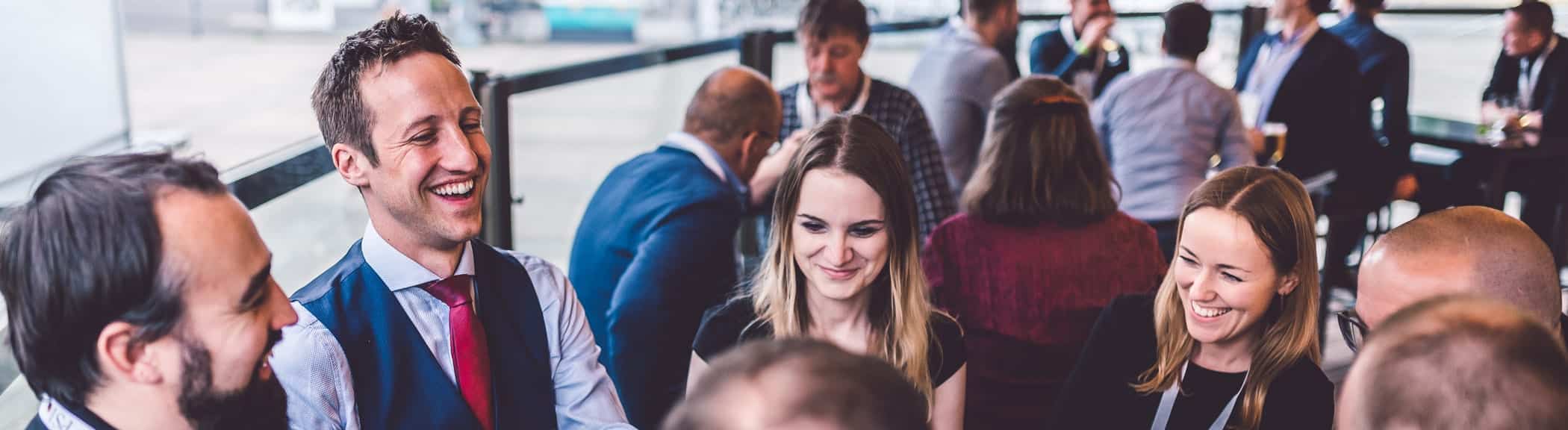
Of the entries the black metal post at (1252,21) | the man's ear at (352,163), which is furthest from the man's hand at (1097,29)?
the man's ear at (352,163)

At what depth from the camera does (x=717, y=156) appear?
2664 mm

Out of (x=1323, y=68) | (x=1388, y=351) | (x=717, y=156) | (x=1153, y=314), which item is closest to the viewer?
(x=1388, y=351)

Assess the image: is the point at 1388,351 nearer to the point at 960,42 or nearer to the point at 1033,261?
the point at 1033,261

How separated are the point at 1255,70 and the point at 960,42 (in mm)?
1427

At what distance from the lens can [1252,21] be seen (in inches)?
248

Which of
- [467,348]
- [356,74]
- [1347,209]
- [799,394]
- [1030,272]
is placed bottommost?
[1347,209]

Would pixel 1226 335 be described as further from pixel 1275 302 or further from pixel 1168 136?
pixel 1168 136

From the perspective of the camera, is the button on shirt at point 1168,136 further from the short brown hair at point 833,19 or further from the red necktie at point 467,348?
the red necktie at point 467,348

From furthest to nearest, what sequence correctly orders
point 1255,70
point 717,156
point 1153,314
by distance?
point 1255,70, point 717,156, point 1153,314

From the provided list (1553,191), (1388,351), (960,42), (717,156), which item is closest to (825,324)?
(717,156)

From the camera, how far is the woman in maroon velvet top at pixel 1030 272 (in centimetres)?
236

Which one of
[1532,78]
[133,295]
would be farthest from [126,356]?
[1532,78]

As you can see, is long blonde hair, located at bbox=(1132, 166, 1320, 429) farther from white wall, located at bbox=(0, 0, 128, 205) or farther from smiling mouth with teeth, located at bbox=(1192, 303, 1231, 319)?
white wall, located at bbox=(0, 0, 128, 205)

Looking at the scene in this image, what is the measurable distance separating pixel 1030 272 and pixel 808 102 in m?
1.31
